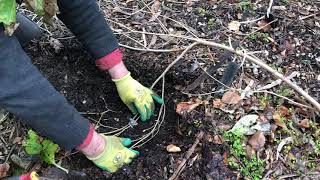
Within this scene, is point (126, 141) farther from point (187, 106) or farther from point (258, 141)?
point (258, 141)

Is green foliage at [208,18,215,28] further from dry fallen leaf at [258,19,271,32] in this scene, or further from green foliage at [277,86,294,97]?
green foliage at [277,86,294,97]

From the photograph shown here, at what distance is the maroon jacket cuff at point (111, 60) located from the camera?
2088 millimetres

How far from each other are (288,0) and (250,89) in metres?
0.71

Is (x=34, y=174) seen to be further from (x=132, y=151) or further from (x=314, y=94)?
(x=314, y=94)

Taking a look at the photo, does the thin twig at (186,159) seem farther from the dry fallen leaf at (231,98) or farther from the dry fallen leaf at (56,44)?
the dry fallen leaf at (56,44)

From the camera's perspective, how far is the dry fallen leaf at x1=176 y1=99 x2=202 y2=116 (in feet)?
6.60

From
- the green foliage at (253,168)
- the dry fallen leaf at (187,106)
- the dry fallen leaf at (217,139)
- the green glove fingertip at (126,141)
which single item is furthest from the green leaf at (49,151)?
the green foliage at (253,168)

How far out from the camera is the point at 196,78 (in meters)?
2.16

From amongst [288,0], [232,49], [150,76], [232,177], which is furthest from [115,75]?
[288,0]

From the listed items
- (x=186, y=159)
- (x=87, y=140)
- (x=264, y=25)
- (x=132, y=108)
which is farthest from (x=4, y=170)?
(x=264, y=25)

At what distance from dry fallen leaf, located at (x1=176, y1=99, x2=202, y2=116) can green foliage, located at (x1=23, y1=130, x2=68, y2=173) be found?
55 cm

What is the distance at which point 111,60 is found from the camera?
2.09m

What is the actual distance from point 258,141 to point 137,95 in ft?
1.91

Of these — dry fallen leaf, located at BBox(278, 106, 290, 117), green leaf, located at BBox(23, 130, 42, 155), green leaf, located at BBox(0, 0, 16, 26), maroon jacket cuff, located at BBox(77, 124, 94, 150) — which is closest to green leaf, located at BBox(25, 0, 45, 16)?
green leaf, located at BBox(0, 0, 16, 26)
